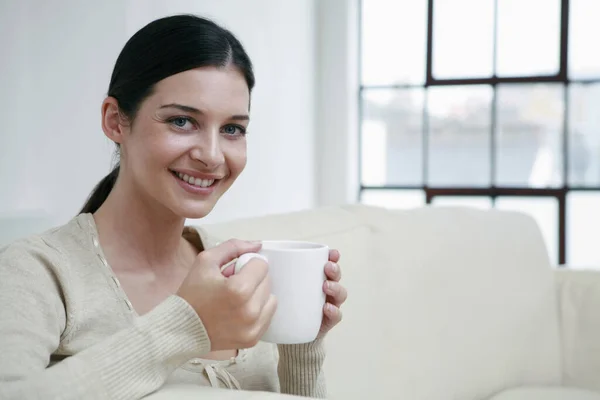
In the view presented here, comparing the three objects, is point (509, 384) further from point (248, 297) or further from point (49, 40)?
point (49, 40)

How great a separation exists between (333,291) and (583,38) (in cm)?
363

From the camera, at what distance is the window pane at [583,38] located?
13.2 ft

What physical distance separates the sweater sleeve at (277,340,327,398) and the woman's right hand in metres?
0.32

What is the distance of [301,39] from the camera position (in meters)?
4.03

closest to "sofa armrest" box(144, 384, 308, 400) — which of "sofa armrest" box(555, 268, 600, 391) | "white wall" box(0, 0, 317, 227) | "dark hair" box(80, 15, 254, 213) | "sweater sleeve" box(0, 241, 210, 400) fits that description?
"sweater sleeve" box(0, 241, 210, 400)

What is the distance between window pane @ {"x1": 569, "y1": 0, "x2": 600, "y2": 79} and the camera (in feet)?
13.2

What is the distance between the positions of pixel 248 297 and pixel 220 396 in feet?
0.34

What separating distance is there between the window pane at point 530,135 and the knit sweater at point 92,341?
10.9 ft

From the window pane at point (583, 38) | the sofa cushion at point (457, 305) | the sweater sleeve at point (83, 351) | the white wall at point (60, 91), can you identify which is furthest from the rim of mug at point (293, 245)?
the window pane at point (583, 38)

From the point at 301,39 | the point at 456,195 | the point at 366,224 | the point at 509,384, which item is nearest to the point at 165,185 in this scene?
the point at 366,224

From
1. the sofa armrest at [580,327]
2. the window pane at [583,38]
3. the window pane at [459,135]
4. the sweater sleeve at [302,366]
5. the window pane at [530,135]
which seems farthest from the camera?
the window pane at [459,135]

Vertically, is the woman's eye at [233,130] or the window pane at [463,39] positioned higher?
the window pane at [463,39]

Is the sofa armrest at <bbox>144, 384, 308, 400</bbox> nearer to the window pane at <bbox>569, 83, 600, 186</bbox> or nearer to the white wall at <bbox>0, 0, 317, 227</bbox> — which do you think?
the white wall at <bbox>0, 0, 317, 227</bbox>

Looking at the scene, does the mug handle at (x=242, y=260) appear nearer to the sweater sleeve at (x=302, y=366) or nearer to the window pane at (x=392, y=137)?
the sweater sleeve at (x=302, y=366)
